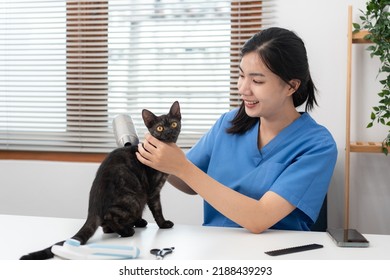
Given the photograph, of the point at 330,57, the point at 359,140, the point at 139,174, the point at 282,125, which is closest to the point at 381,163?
the point at 359,140

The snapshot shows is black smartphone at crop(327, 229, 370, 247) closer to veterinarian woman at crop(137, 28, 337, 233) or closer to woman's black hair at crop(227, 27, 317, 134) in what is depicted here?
veterinarian woman at crop(137, 28, 337, 233)

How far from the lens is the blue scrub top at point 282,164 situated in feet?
4.60

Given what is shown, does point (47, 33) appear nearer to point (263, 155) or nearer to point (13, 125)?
point (13, 125)

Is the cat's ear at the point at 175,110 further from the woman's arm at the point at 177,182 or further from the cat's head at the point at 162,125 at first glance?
the woman's arm at the point at 177,182

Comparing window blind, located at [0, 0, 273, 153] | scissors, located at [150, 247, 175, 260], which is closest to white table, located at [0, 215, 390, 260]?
scissors, located at [150, 247, 175, 260]

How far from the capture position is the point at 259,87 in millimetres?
1454

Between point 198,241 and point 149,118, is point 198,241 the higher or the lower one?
the lower one

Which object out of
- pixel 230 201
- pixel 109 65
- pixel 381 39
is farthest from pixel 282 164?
pixel 109 65

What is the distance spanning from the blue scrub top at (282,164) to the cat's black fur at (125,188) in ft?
1.03

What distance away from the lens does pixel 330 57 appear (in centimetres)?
240

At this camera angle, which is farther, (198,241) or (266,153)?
(266,153)

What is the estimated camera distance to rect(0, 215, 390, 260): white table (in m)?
1.14

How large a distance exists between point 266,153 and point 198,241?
0.42 meters

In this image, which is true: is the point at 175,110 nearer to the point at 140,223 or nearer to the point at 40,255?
the point at 140,223
